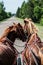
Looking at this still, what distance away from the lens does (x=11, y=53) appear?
5.42m

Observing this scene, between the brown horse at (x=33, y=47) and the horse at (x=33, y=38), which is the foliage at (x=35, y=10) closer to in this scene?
the horse at (x=33, y=38)

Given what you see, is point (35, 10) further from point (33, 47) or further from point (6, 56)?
point (6, 56)

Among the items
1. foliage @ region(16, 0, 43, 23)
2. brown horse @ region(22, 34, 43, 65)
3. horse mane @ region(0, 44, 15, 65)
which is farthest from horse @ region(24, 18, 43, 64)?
foliage @ region(16, 0, 43, 23)

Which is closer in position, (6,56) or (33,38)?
(6,56)

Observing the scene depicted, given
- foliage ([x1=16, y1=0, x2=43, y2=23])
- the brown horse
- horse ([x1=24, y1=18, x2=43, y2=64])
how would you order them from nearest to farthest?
the brown horse → horse ([x1=24, y1=18, x2=43, y2=64]) → foliage ([x1=16, y1=0, x2=43, y2=23])

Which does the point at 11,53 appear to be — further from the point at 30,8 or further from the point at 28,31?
the point at 30,8

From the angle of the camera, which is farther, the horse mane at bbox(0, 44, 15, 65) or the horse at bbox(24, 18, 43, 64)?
the horse at bbox(24, 18, 43, 64)

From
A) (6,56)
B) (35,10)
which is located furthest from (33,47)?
(35,10)

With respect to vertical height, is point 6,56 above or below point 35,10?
above

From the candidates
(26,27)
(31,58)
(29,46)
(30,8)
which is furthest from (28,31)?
(30,8)

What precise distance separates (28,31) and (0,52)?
5.25ft

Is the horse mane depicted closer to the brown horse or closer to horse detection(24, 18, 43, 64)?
the brown horse

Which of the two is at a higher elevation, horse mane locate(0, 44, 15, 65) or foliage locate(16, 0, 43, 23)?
horse mane locate(0, 44, 15, 65)

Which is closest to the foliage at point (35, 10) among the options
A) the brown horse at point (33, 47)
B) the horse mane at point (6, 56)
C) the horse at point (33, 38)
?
the horse at point (33, 38)
